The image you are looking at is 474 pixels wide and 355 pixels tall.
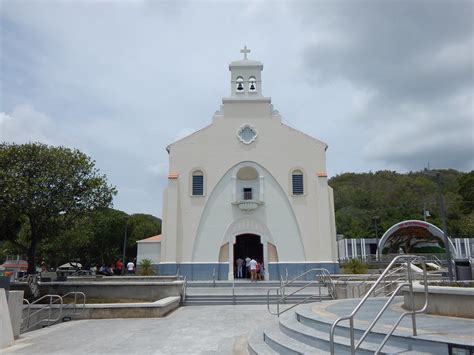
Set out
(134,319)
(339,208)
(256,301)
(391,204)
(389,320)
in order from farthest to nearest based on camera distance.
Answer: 1. (339,208)
2. (391,204)
3. (256,301)
4. (134,319)
5. (389,320)

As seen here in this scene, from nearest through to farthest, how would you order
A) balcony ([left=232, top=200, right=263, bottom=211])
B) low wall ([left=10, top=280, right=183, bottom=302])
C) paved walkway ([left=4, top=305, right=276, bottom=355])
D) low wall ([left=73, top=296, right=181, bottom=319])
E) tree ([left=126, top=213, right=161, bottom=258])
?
paved walkway ([left=4, top=305, right=276, bottom=355]) < low wall ([left=73, top=296, right=181, bottom=319]) < low wall ([left=10, top=280, right=183, bottom=302]) < balcony ([left=232, top=200, right=263, bottom=211]) < tree ([left=126, top=213, right=161, bottom=258])

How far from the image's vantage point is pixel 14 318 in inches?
419

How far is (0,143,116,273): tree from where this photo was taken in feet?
56.4

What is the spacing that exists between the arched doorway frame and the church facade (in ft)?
0.20

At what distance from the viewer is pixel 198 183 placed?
26.5 metres

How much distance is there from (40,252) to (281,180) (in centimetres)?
3102

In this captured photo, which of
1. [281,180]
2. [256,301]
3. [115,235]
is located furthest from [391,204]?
[256,301]

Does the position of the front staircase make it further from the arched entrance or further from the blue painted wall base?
the arched entrance

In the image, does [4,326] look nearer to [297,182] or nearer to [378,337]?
[378,337]

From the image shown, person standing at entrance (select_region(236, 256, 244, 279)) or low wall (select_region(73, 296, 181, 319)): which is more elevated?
person standing at entrance (select_region(236, 256, 244, 279))

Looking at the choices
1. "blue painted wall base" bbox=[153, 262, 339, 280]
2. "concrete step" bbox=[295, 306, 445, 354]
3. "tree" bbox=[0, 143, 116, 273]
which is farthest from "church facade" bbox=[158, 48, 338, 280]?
"concrete step" bbox=[295, 306, 445, 354]

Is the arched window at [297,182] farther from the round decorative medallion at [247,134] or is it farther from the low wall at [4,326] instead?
the low wall at [4,326]

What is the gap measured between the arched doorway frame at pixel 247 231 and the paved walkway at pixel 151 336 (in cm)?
1146

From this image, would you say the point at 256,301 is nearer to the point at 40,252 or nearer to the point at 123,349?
the point at 123,349
